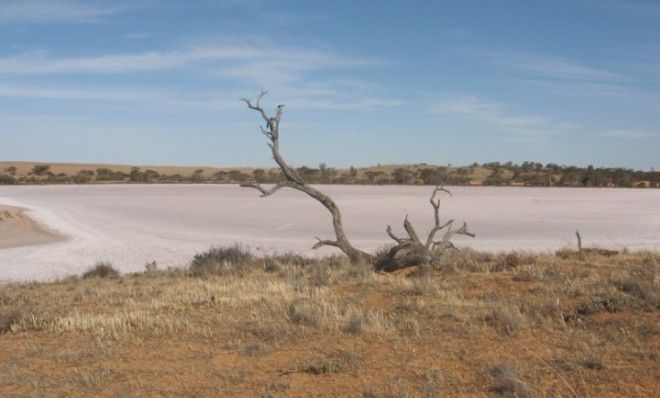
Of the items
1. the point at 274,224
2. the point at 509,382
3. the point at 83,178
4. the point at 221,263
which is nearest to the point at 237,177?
the point at 83,178

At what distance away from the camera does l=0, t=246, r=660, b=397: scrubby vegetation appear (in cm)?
643

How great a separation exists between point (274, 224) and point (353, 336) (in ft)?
79.2

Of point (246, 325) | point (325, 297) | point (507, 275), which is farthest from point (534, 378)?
point (507, 275)

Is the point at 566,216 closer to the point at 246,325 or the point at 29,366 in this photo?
the point at 246,325

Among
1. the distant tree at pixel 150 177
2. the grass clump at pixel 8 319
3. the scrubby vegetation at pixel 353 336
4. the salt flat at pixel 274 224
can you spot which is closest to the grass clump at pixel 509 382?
the scrubby vegetation at pixel 353 336

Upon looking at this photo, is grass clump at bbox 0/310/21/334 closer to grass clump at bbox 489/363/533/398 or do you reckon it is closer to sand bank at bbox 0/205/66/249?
grass clump at bbox 489/363/533/398

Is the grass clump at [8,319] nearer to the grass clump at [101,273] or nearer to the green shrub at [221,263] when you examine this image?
the green shrub at [221,263]

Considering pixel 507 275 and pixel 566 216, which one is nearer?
pixel 507 275

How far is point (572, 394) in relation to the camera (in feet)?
19.2

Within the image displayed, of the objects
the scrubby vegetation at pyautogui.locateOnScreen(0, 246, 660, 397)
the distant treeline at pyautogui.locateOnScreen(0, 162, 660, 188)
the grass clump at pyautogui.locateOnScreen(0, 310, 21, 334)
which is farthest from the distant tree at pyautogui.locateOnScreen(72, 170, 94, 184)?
the grass clump at pyautogui.locateOnScreen(0, 310, 21, 334)

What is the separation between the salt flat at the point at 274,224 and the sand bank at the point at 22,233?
0.77 meters

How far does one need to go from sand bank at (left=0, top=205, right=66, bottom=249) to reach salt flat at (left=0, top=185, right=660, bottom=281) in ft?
2.51

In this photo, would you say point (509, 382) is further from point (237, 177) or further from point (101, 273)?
point (237, 177)

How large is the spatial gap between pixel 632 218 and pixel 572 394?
1155 inches
